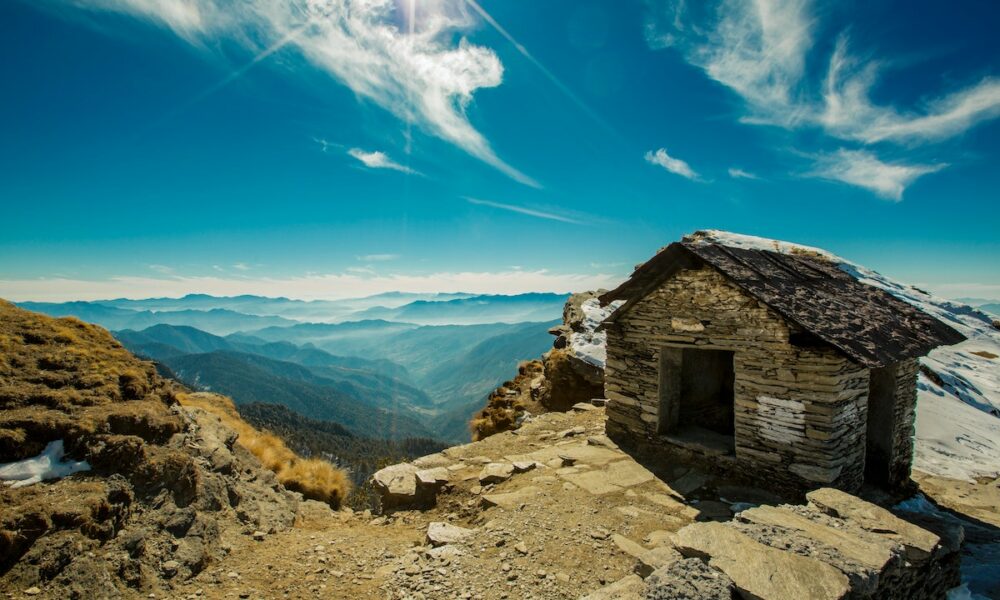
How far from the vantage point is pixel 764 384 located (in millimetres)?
7512

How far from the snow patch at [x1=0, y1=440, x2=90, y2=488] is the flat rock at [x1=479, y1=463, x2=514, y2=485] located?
559 centimetres

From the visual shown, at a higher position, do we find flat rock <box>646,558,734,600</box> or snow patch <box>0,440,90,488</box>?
snow patch <box>0,440,90,488</box>

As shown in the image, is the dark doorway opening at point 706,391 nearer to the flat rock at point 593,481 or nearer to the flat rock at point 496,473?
the flat rock at point 593,481

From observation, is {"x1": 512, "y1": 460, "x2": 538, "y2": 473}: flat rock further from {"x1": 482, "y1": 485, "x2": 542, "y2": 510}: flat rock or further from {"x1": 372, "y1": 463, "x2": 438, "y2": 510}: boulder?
{"x1": 372, "y1": 463, "x2": 438, "y2": 510}: boulder

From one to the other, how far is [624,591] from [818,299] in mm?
6935

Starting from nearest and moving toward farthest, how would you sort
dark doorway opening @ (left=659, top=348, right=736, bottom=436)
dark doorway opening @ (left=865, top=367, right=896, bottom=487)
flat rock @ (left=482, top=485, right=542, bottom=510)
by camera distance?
1. flat rock @ (left=482, top=485, right=542, bottom=510)
2. dark doorway opening @ (left=865, top=367, right=896, bottom=487)
3. dark doorway opening @ (left=659, top=348, right=736, bottom=436)

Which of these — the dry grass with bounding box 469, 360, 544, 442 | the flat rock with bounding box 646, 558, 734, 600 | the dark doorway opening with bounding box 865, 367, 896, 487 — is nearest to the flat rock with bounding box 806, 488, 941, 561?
the flat rock with bounding box 646, 558, 734, 600

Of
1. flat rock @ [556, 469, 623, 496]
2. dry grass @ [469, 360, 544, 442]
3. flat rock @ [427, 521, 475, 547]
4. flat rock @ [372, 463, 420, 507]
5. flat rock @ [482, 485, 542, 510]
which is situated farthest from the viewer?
dry grass @ [469, 360, 544, 442]

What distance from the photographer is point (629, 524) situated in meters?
6.18

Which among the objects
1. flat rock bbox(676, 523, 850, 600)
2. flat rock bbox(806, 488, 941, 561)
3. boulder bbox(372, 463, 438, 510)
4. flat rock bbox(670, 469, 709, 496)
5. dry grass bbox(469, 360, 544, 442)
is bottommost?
dry grass bbox(469, 360, 544, 442)

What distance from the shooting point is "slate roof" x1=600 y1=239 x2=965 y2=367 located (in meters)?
7.04

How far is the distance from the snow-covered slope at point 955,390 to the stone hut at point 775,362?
11.7 ft

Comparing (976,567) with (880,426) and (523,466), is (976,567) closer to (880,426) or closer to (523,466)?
(880,426)

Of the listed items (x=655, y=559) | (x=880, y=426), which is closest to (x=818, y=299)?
(x=880, y=426)
